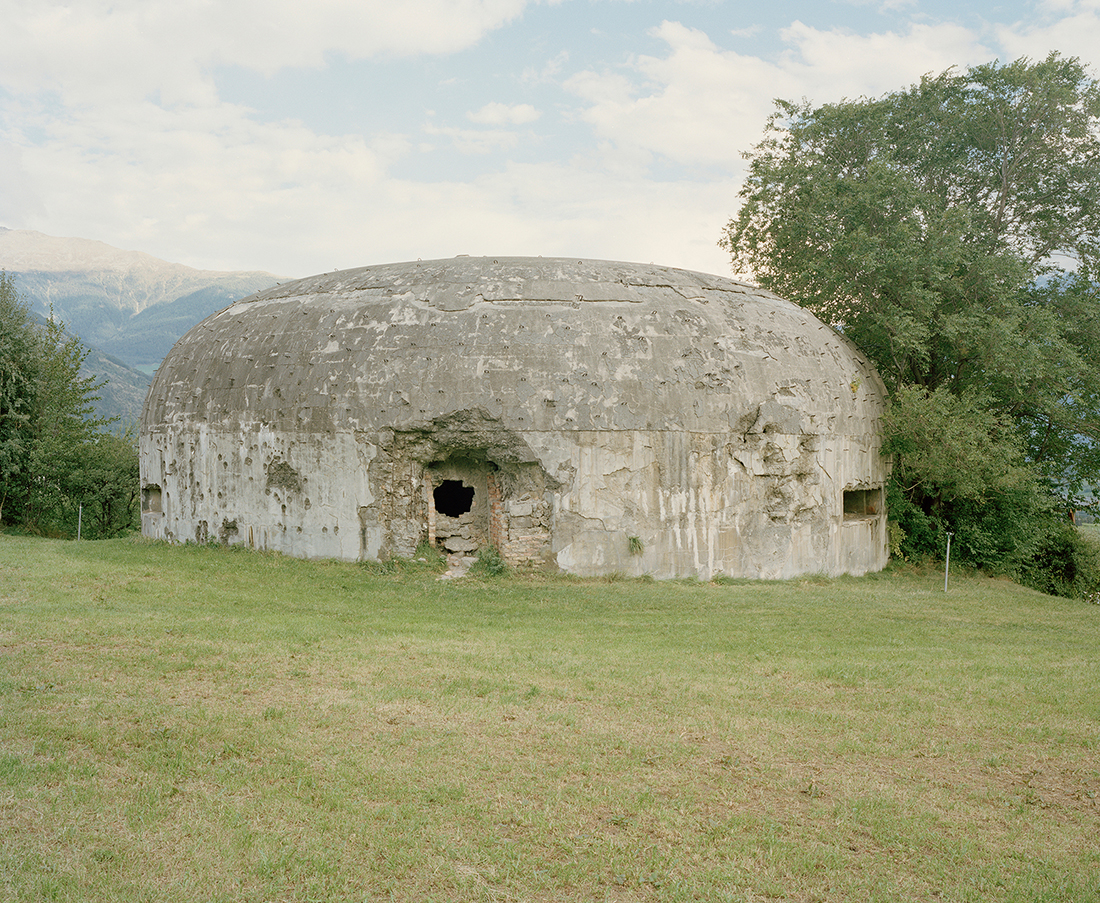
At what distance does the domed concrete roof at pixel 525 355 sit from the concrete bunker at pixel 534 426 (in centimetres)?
4

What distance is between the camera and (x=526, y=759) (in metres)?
5.63

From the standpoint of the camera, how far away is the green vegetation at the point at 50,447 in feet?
75.5

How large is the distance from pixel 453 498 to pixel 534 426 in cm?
286

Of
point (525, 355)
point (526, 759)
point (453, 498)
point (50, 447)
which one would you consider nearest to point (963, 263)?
point (525, 355)

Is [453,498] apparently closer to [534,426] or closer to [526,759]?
[534,426]

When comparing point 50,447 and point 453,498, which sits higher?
point 50,447

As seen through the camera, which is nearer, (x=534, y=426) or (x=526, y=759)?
(x=526, y=759)

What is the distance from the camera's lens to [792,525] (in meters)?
14.4

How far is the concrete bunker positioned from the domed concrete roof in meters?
0.04

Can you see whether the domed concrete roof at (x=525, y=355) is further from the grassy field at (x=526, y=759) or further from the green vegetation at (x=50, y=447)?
the green vegetation at (x=50, y=447)

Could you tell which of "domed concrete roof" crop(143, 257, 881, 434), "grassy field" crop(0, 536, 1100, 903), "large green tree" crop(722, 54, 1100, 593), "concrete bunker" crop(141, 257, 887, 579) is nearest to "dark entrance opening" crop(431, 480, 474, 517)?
"concrete bunker" crop(141, 257, 887, 579)

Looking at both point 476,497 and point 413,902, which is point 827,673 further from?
point 476,497

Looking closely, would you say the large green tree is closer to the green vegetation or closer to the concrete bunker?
the concrete bunker

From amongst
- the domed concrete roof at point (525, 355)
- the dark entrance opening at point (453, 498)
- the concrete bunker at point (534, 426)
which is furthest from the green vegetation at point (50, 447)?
the dark entrance opening at point (453, 498)
